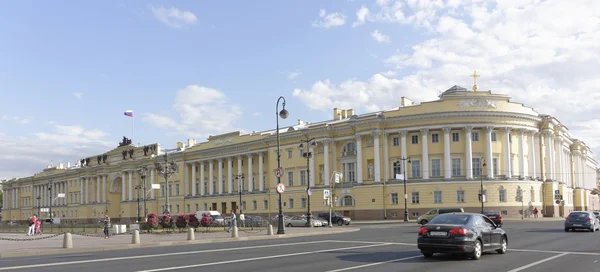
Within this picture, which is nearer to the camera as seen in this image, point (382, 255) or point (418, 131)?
point (382, 255)

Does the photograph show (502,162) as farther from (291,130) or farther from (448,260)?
(448,260)

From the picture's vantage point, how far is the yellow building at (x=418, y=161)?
67438 mm

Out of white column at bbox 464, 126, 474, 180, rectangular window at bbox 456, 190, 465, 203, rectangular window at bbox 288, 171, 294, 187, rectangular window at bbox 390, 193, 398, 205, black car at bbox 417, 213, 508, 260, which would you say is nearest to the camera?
black car at bbox 417, 213, 508, 260

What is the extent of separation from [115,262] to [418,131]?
183ft

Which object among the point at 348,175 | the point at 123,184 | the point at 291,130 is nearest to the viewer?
the point at 348,175

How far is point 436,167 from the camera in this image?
69250 mm

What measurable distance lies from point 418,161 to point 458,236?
54408 mm

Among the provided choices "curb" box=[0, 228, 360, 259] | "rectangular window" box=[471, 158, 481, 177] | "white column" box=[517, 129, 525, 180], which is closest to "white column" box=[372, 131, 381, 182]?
"rectangular window" box=[471, 158, 481, 177]

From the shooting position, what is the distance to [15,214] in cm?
15362

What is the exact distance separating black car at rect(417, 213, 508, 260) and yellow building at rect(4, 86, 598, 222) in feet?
156

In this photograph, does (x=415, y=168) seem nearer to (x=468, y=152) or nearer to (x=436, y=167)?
(x=436, y=167)

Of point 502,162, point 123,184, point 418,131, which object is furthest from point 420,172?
point 123,184

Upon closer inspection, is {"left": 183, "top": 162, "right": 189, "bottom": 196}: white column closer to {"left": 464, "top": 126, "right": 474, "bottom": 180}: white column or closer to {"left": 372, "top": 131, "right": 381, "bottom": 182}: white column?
{"left": 372, "top": 131, "right": 381, "bottom": 182}: white column

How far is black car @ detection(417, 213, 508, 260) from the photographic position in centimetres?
1678
